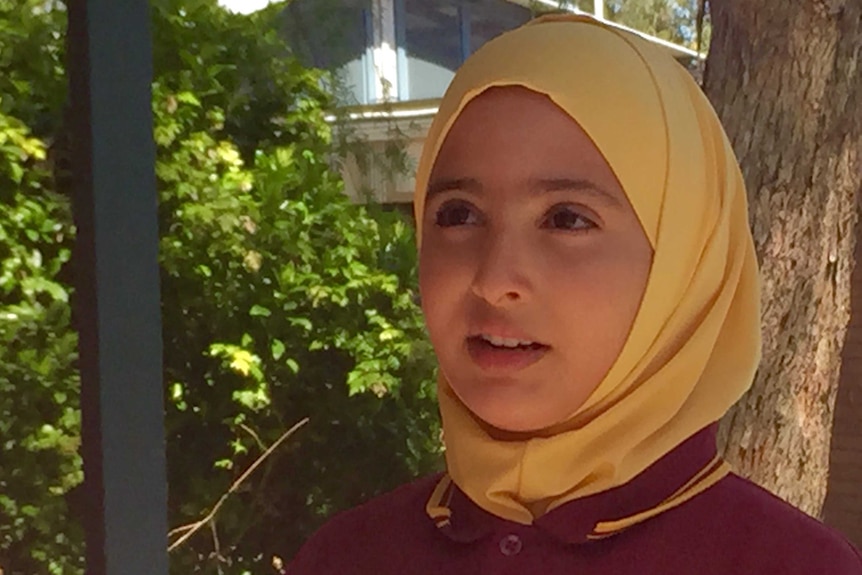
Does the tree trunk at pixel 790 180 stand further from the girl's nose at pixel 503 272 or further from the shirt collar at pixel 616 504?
the girl's nose at pixel 503 272

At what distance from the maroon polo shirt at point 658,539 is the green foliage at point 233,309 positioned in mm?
1542

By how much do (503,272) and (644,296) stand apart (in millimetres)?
131

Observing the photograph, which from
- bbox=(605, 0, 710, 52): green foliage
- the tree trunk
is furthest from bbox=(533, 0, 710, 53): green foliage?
the tree trunk

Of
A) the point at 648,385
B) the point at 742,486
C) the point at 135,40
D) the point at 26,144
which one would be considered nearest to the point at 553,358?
the point at 648,385

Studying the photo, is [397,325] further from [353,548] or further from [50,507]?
[353,548]

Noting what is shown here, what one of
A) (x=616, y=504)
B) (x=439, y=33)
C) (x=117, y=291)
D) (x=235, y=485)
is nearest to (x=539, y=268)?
(x=616, y=504)

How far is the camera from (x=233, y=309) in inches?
101

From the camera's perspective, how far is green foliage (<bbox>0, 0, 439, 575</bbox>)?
233 cm

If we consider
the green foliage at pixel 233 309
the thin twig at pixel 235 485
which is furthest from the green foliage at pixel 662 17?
the thin twig at pixel 235 485

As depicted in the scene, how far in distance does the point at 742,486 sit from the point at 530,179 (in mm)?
337

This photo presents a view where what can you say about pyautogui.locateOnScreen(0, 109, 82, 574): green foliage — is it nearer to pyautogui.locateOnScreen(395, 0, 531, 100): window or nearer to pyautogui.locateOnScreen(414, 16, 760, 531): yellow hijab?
pyautogui.locateOnScreen(395, 0, 531, 100): window

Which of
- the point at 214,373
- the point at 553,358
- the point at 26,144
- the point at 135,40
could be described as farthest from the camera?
the point at 214,373

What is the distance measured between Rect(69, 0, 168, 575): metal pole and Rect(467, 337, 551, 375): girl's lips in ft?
2.93

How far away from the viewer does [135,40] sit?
1.69 meters
